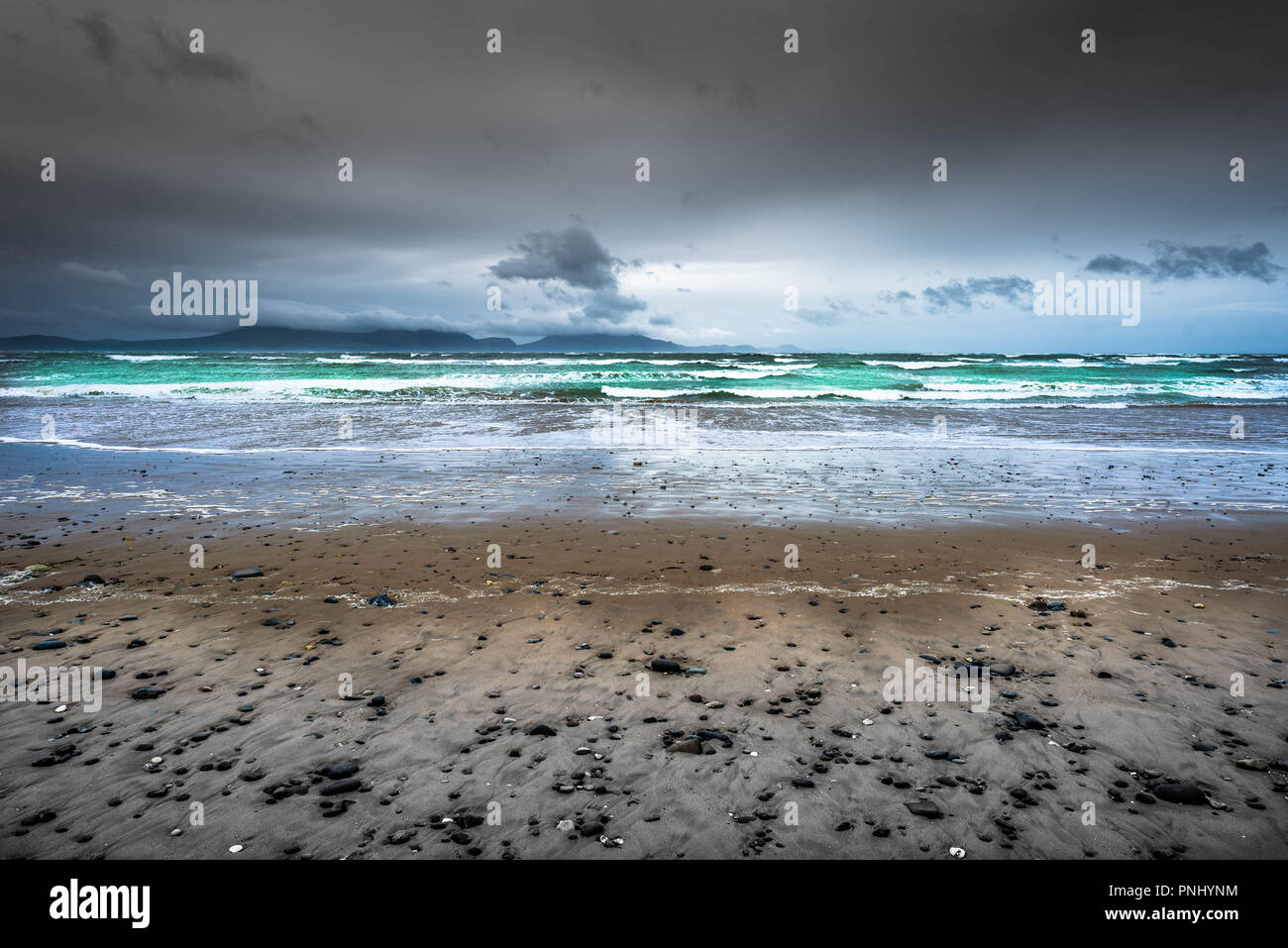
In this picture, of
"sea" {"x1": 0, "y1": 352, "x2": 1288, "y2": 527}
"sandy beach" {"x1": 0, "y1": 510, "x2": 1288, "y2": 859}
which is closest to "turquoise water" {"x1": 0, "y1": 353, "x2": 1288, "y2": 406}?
"sea" {"x1": 0, "y1": 352, "x2": 1288, "y2": 527}

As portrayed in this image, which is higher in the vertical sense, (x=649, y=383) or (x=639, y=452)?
(x=649, y=383)

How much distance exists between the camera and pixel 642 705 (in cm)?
449

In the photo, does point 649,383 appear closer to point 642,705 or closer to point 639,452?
point 639,452

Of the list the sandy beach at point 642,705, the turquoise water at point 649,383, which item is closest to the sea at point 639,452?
the turquoise water at point 649,383

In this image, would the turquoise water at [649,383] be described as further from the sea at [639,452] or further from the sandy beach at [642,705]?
the sandy beach at [642,705]

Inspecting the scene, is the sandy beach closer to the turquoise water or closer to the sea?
the sea

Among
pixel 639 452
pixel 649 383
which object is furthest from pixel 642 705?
pixel 649 383

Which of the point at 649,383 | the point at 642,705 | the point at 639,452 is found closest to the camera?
the point at 642,705

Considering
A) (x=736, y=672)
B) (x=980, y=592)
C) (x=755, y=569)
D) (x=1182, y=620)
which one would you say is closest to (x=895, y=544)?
(x=980, y=592)

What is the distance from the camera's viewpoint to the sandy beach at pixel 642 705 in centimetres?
328

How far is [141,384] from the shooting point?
1487 inches

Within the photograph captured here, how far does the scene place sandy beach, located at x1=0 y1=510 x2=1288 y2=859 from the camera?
328 cm

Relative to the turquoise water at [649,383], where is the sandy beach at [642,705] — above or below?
below
